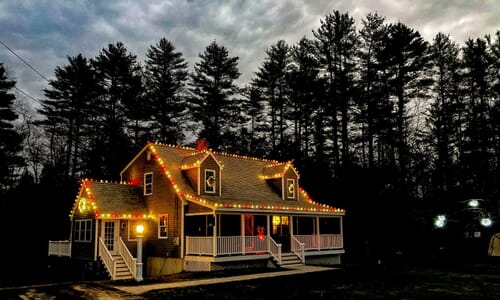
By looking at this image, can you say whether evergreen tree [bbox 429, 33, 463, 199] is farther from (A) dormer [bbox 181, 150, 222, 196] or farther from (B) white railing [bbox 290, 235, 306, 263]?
(A) dormer [bbox 181, 150, 222, 196]

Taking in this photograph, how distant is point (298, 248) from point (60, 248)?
14.2m

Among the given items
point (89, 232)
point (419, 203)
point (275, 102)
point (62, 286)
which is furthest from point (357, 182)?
Answer: point (62, 286)

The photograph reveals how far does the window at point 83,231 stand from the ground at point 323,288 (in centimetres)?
696

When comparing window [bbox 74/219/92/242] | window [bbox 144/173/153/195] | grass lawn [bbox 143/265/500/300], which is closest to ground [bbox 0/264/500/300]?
grass lawn [bbox 143/265/500/300]

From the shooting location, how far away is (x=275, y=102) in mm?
39719

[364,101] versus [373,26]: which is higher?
[373,26]

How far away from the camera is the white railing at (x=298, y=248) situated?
23.2 metres

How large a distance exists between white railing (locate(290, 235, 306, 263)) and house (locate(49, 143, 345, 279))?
0.09 feet

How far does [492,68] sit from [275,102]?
18.0 metres

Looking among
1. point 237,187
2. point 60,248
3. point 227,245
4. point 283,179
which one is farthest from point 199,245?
point 60,248

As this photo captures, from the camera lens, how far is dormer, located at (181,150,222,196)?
22.8 metres

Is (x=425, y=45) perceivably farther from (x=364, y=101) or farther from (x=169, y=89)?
(x=169, y=89)

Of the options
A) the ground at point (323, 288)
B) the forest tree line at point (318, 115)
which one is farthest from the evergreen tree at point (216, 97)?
the ground at point (323, 288)

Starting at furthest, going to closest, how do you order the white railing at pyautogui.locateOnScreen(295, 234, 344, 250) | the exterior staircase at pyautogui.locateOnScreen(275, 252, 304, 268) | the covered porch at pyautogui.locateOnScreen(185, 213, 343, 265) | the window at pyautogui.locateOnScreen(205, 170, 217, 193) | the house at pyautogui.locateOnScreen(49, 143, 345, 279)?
1. the white railing at pyautogui.locateOnScreen(295, 234, 344, 250)
2. the window at pyautogui.locateOnScreen(205, 170, 217, 193)
3. the exterior staircase at pyautogui.locateOnScreen(275, 252, 304, 268)
4. the house at pyautogui.locateOnScreen(49, 143, 345, 279)
5. the covered porch at pyautogui.locateOnScreen(185, 213, 343, 265)
